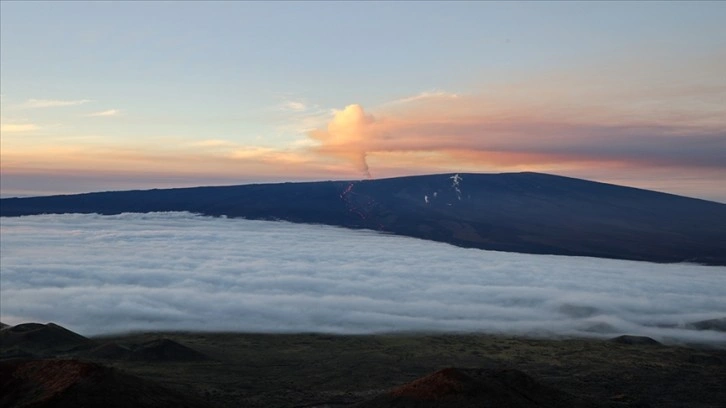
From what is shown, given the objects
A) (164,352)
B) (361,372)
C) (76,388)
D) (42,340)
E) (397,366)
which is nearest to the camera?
(76,388)

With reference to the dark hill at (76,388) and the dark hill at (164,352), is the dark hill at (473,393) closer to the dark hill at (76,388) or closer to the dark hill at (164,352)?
the dark hill at (76,388)

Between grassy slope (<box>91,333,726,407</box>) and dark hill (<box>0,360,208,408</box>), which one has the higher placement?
dark hill (<box>0,360,208,408</box>)

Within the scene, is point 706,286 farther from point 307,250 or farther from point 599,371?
point 307,250

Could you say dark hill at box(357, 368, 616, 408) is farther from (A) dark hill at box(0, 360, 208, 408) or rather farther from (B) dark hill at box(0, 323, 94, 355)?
(B) dark hill at box(0, 323, 94, 355)

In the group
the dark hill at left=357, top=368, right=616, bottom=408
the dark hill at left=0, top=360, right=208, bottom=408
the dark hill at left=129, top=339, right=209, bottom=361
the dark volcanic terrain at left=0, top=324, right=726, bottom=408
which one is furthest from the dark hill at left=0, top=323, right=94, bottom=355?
the dark hill at left=357, top=368, right=616, bottom=408

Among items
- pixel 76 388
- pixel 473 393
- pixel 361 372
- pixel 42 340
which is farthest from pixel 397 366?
pixel 42 340

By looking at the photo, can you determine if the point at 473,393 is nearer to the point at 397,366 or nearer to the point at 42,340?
Result: the point at 397,366
